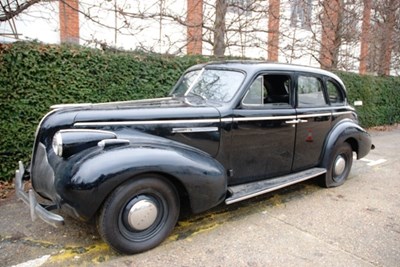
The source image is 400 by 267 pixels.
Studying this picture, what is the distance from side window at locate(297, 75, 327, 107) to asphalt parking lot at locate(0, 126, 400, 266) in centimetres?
134

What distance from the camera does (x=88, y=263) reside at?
283cm

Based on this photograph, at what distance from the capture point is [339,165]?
498 cm

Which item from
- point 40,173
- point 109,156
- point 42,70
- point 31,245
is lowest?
point 31,245

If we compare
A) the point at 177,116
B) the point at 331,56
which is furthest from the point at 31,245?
the point at 331,56

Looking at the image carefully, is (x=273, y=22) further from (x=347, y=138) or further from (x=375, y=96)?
(x=347, y=138)

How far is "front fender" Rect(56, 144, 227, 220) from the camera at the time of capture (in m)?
2.66

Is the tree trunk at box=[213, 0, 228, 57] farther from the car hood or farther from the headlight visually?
the headlight

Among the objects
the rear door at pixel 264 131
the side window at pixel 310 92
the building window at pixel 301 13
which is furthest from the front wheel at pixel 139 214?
the building window at pixel 301 13

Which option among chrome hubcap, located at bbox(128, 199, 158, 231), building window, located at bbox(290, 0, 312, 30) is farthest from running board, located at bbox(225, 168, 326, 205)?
building window, located at bbox(290, 0, 312, 30)

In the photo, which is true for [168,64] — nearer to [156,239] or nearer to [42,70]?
[42,70]

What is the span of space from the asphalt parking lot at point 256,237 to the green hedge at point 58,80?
3.32 ft

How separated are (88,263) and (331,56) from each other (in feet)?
38.8

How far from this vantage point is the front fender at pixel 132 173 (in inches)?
105

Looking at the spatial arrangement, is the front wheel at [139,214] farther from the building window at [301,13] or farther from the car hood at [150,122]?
the building window at [301,13]
